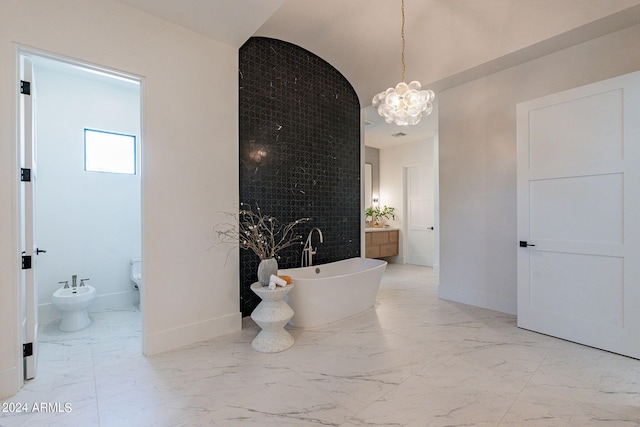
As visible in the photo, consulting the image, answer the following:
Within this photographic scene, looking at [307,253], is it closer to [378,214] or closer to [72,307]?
[72,307]

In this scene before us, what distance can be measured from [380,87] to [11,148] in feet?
12.5

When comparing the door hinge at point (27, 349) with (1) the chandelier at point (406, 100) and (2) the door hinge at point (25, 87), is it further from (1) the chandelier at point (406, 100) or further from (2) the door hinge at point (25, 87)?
(1) the chandelier at point (406, 100)

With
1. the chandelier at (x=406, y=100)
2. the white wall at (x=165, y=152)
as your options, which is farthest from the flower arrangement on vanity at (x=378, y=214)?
the white wall at (x=165, y=152)

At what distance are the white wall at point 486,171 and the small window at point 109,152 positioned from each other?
414 cm

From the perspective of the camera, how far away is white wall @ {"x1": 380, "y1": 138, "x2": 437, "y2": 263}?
272 inches

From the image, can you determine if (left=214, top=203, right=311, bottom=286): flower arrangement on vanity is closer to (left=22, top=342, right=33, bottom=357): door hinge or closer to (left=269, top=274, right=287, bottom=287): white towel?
(left=269, top=274, right=287, bottom=287): white towel

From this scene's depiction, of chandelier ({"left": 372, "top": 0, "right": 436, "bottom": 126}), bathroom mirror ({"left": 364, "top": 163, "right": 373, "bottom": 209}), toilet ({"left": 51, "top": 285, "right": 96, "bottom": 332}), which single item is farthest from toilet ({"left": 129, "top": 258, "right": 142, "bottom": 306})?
bathroom mirror ({"left": 364, "top": 163, "right": 373, "bottom": 209})

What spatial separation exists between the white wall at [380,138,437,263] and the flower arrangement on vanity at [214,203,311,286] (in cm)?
399

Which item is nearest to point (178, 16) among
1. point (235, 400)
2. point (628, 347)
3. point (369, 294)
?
point (235, 400)

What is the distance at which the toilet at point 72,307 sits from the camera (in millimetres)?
3020

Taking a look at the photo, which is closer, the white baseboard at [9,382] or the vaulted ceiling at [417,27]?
the white baseboard at [9,382]

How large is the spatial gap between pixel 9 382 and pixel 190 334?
115 centimetres

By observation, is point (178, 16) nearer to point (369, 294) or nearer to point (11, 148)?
point (11, 148)

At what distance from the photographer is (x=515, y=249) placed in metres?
3.42
